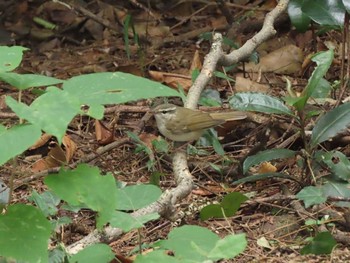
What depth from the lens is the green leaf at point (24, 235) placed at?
247 cm

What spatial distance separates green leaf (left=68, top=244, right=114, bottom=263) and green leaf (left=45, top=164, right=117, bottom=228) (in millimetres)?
191

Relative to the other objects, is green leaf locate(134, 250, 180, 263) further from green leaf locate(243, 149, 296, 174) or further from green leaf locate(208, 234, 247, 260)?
green leaf locate(243, 149, 296, 174)

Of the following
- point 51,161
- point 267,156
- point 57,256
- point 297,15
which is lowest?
point 51,161

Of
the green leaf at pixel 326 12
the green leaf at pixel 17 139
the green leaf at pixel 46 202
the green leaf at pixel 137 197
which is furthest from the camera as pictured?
the green leaf at pixel 326 12

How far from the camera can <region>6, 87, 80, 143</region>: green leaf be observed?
2.22m

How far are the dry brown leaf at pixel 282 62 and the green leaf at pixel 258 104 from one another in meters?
1.95

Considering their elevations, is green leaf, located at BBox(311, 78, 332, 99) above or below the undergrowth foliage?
below

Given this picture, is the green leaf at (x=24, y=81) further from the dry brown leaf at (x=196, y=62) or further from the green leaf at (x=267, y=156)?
the dry brown leaf at (x=196, y=62)

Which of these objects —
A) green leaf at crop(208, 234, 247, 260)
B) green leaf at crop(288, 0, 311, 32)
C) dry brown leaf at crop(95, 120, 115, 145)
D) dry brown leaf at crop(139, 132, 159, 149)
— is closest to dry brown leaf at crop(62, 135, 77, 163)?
dry brown leaf at crop(95, 120, 115, 145)

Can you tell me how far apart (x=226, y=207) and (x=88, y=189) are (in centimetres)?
137

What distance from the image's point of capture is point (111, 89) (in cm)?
252

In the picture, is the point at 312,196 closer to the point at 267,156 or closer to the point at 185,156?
the point at 267,156

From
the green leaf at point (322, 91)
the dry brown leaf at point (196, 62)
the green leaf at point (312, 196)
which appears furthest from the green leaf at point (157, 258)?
the dry brown leaf at point (196, 62)

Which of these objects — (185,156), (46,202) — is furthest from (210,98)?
(46,202)
